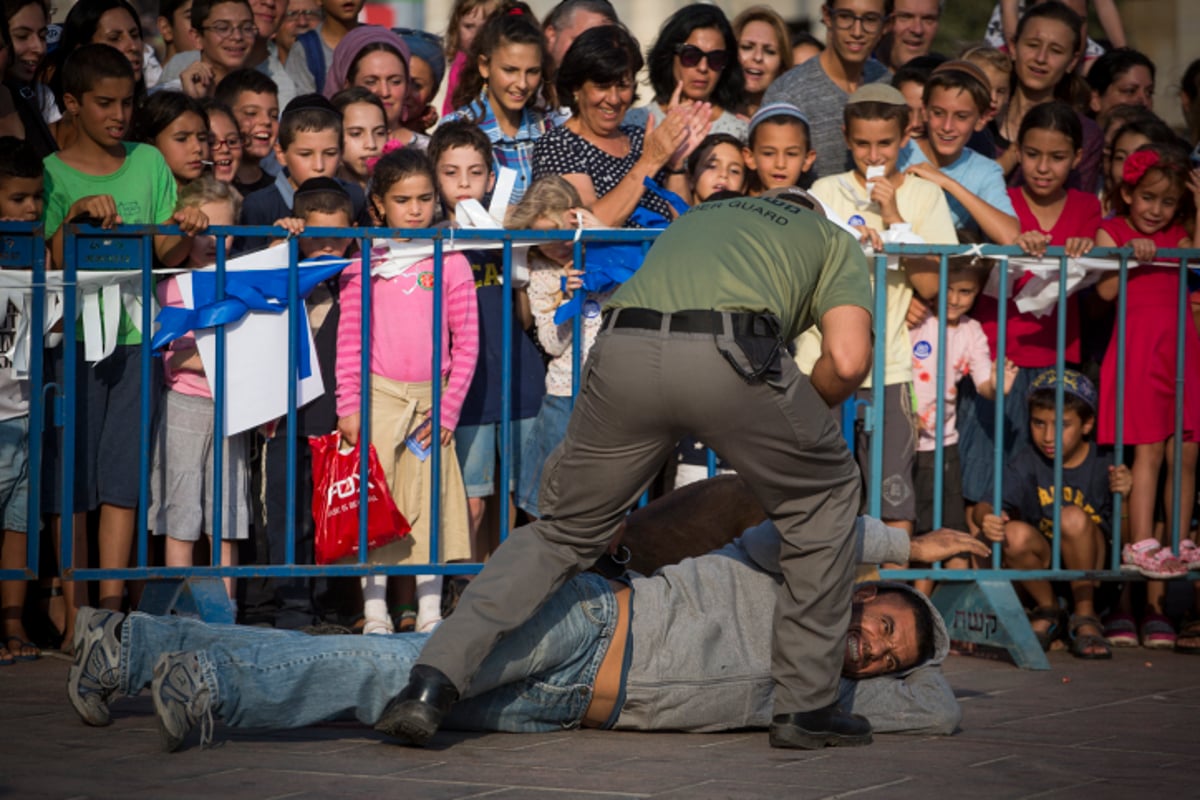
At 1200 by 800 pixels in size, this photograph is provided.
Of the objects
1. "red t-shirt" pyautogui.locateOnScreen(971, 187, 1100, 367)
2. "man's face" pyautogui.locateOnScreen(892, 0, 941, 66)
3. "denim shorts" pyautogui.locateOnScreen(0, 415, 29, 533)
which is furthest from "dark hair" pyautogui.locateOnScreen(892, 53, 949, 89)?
"denim shorts" pyautogui.locateOnScreen(0, 415, 29, 533)

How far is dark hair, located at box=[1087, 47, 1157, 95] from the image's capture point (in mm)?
9344

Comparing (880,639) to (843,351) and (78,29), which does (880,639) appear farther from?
(78,29)

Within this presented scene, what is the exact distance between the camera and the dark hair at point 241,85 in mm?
7580

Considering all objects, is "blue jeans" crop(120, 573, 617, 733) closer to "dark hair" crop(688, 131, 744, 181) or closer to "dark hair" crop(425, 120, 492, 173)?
"dark hair" crop(425, 120, 492, 173)

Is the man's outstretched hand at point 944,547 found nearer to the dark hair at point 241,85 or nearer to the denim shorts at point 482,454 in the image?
the denim shorts at point 482,454

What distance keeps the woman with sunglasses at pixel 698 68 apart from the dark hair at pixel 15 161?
2.84m

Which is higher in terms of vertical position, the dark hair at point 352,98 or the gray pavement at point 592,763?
the dark hair at point 352,98

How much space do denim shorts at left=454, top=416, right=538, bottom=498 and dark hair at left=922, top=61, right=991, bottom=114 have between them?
2630mm

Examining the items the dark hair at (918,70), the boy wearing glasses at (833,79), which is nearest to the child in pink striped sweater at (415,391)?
the boy wearing glasses at (833,79)

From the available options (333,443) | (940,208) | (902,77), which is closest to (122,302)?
(333,443)

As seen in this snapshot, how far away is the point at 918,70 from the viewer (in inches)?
329

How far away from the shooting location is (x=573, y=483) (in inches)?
183

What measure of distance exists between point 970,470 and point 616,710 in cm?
299

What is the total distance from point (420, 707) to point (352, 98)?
12.8 feet
